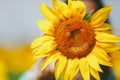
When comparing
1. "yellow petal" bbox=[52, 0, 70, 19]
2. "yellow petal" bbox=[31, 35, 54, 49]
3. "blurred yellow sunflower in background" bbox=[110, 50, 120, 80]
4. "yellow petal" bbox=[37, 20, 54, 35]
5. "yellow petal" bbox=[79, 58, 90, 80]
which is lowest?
"blurred yellow sunflower in background" bbox=[110, 50, 120, 80]

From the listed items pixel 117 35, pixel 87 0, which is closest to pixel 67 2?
pixel 87 0

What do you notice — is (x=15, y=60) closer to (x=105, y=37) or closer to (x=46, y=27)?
(x=46, y=27)

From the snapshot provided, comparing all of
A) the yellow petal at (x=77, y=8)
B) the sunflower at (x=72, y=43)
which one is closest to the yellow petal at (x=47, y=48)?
the sunflower at (x=72, y=43)

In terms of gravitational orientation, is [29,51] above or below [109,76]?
above

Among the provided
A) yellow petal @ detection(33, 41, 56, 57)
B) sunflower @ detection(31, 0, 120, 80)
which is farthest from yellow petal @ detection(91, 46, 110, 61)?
yellow petal @ detection(33, 41, 56, 57)

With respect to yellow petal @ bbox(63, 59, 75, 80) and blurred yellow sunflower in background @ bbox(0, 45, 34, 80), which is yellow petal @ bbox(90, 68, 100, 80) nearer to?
yellow petal @ bbox(63, 59, 75, 80)

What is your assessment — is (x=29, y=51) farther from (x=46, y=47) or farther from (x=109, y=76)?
(x=109, y=76)
